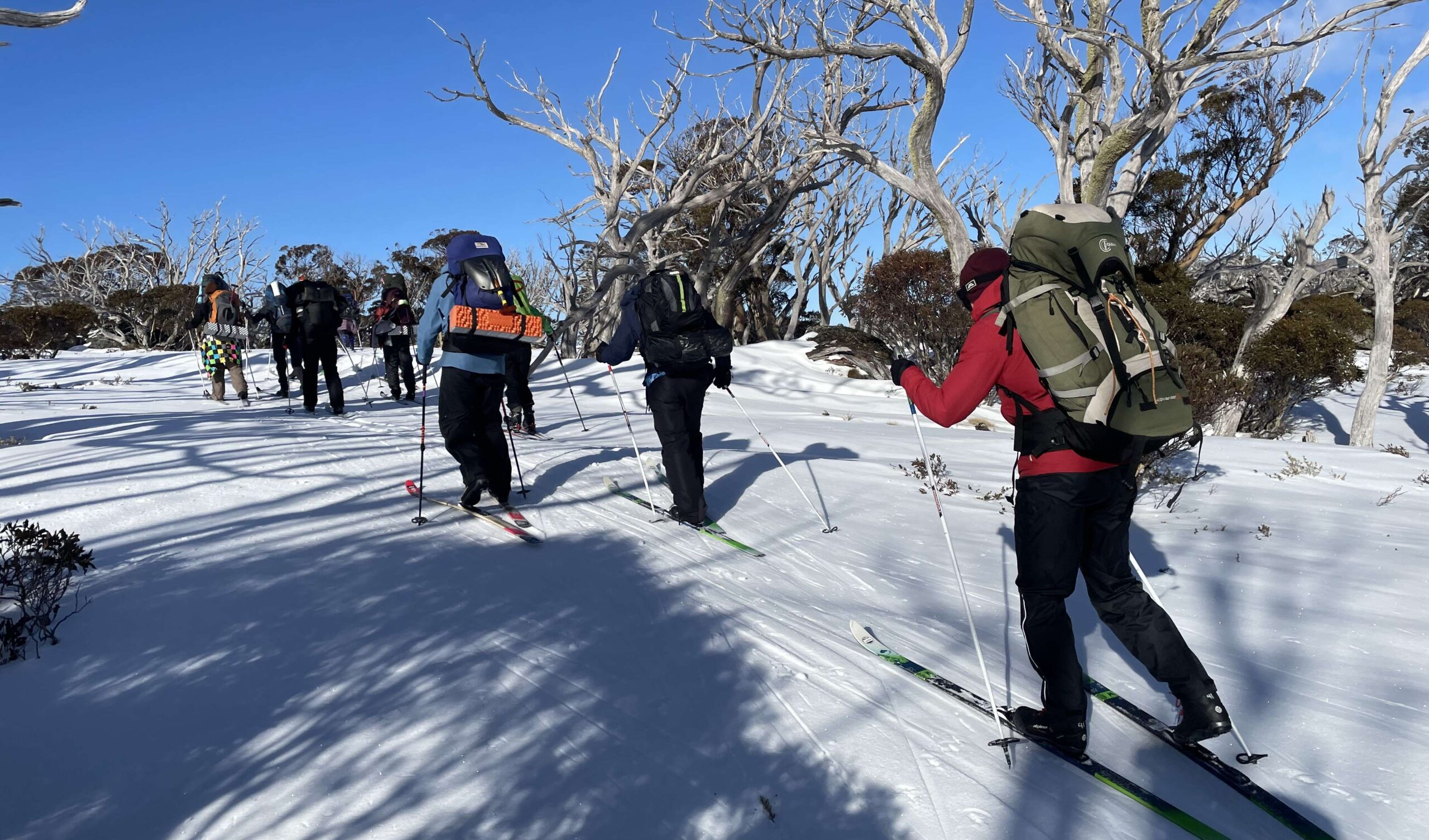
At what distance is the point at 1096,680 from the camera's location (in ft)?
12.6

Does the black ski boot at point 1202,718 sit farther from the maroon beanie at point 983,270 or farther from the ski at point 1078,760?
the maroon beanie at point 983,270

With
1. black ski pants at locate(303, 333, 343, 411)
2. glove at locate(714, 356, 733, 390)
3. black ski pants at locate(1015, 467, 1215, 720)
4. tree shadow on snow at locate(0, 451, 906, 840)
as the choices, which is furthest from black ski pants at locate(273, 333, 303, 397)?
black ski pants at locate(1015, 467, 1215, 720)

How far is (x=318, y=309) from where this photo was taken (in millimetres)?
10352

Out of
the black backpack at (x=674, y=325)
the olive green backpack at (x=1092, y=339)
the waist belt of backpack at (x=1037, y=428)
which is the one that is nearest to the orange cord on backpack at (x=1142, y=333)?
the olive green backpack at (x=1092, y=339)

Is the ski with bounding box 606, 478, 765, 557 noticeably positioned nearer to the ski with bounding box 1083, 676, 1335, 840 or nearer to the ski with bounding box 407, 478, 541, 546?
the ski with bounding box 407, 478, 541, 546

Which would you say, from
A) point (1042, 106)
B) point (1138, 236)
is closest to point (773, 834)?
point (1042, 106)

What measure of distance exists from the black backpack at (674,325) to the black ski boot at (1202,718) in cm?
356

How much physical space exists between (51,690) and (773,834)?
274cm

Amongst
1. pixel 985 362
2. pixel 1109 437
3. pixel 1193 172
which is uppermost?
pixel 1193 172

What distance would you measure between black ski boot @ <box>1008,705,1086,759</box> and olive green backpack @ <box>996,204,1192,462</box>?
1.00 metres

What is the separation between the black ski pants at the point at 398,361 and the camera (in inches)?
516

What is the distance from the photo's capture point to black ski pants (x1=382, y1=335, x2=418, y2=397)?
13.1m

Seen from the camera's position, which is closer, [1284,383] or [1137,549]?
[1137,549]

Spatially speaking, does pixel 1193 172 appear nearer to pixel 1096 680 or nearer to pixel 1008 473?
pixel 1008 473
